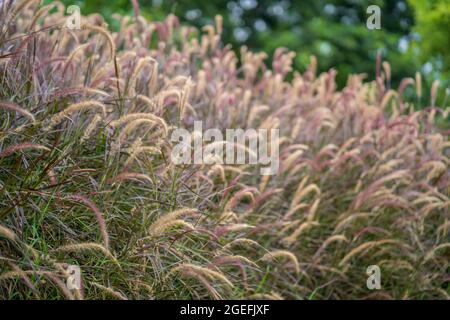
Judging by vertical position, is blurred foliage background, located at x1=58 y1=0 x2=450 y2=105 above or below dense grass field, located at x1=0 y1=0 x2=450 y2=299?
above

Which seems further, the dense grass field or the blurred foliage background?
the blurred foliage background

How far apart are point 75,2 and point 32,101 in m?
3.97

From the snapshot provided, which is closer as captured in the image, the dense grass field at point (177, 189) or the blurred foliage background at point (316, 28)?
the dense grass field at point (177, 189)

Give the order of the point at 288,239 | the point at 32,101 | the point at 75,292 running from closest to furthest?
the point at 75,292 < the point at 32,101 < the point at 288,239

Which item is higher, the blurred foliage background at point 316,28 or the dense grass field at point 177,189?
the blurred foliage background at point 316,28

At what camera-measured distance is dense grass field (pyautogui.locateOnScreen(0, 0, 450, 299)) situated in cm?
309

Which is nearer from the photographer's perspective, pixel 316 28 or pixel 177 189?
pixel 177 189

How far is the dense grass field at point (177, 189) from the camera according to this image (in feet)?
10.2

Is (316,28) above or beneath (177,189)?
above

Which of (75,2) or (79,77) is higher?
(75,2)

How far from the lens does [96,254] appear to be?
3.13 meters

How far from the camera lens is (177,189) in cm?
357
